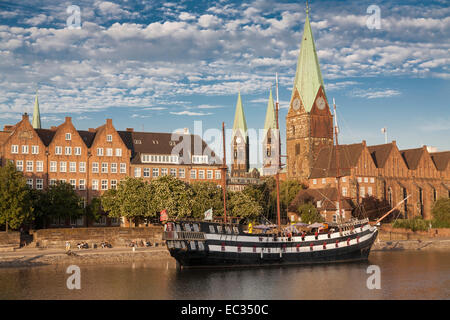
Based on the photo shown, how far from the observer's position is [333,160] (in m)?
115

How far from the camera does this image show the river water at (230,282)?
40.6m

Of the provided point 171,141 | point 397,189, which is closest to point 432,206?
point 397,189

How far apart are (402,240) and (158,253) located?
4054 cm

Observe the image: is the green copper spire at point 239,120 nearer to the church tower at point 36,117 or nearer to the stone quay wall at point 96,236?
the church tower at point 36,117

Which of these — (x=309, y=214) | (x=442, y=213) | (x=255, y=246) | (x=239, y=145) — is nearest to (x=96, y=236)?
(x=255, y=246)

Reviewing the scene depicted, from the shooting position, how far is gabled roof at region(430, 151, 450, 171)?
398 ft

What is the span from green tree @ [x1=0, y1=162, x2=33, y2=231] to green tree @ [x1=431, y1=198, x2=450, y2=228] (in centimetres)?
6621

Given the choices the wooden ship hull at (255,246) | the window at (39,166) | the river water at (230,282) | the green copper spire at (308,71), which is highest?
the green copper spire at (308,71)

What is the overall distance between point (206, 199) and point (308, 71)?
205ft

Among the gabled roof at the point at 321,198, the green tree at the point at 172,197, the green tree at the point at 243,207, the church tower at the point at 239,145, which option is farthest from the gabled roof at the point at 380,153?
the church tower at the point at 239,145

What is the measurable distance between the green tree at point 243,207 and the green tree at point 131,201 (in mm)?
11704

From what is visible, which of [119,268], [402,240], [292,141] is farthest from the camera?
[292,141]
